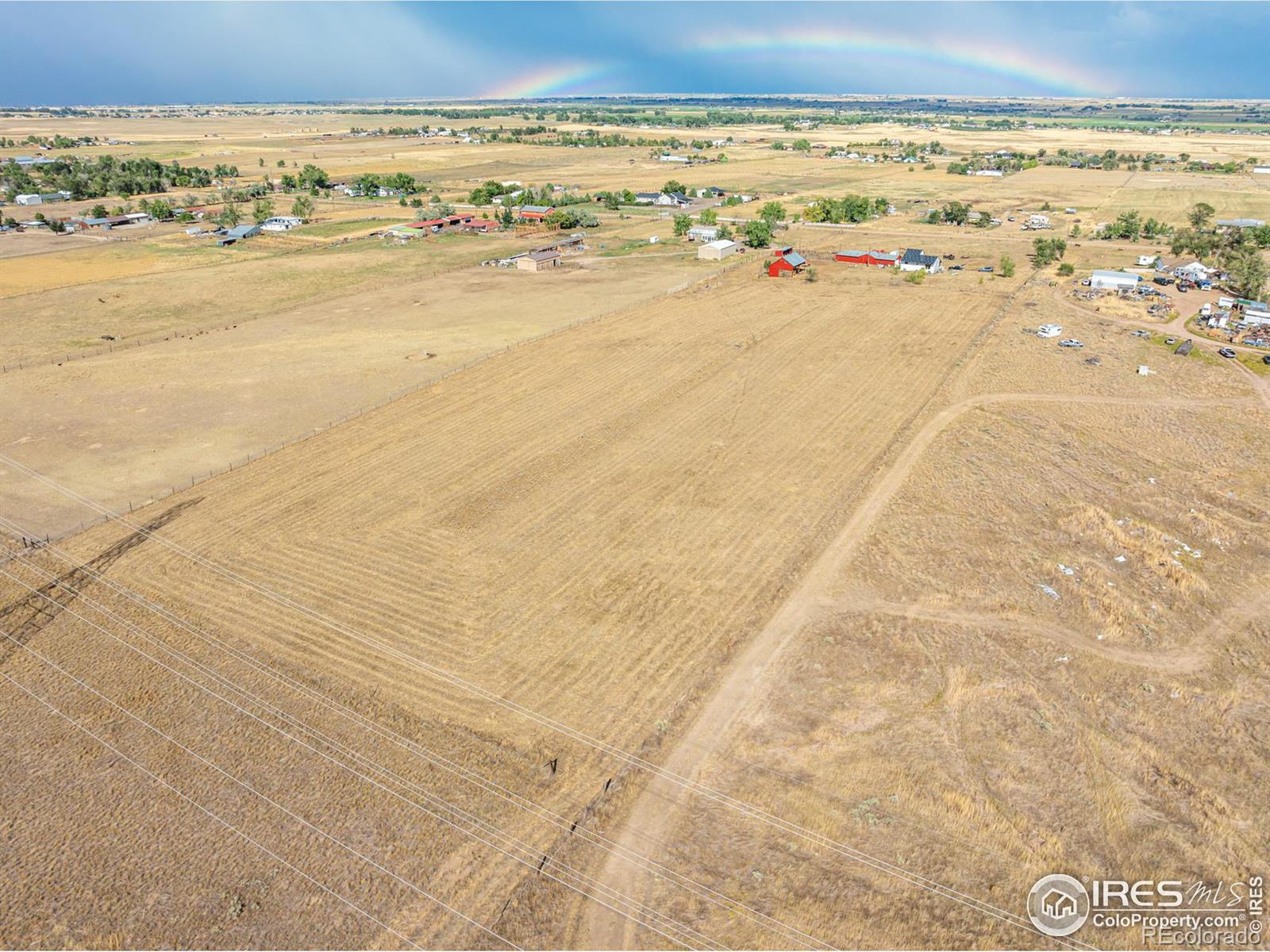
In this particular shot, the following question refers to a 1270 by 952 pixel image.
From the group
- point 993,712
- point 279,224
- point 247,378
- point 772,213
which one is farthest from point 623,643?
point 279,224

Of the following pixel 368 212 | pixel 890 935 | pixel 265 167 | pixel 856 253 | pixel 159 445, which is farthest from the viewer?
pixel 265 167

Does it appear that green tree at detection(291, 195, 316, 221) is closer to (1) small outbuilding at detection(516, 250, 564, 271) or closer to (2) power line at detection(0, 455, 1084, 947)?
(1) small outbuilding at detection(516, 250, 564, 271)

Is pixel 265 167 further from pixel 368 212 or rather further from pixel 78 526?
pixel 78 526

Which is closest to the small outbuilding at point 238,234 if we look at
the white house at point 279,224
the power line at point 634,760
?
the white house at point 279,224

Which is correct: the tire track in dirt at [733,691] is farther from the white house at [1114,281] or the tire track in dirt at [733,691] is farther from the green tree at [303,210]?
the green tree at [303,210]

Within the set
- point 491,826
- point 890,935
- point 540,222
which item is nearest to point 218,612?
point 491,826

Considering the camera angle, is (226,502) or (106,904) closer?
(106,904)

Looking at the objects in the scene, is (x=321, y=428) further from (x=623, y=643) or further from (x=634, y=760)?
(x=634, y=760)
